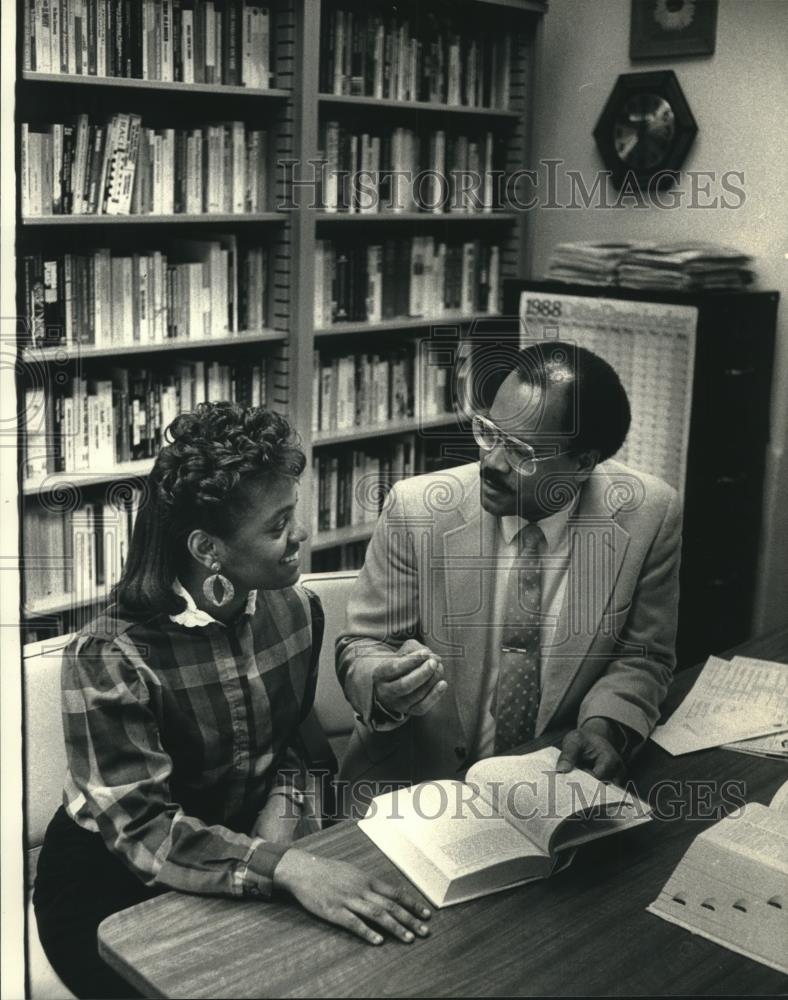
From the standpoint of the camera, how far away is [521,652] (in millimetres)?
1847

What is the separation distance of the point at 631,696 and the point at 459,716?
0.98 feet

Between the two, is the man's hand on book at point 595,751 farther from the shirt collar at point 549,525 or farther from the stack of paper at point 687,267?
the stack of paper at point 687,267

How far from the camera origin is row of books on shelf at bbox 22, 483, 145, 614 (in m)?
2.69

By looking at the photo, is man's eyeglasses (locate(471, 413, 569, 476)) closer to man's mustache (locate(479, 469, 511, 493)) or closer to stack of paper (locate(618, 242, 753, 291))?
man's mustache (locate(479, 469, 511, 493))

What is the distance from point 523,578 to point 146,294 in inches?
52.3

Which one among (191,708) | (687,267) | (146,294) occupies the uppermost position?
(687,267)

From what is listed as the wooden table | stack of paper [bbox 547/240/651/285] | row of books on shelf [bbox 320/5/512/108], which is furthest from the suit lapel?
row of books on shelf [bbox 320/5/512/108]

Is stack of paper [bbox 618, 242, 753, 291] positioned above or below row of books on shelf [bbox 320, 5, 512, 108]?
below

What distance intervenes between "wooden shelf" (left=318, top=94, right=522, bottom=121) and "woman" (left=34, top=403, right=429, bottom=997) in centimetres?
175

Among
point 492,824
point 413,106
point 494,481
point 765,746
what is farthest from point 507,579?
point 413,106

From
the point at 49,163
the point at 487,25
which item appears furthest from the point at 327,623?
the point at 487,25

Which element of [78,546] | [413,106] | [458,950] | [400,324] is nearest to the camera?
[458,950]

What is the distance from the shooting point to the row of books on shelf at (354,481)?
3238 millimetres

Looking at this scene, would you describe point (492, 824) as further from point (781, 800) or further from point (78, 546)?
point (78, 546)
